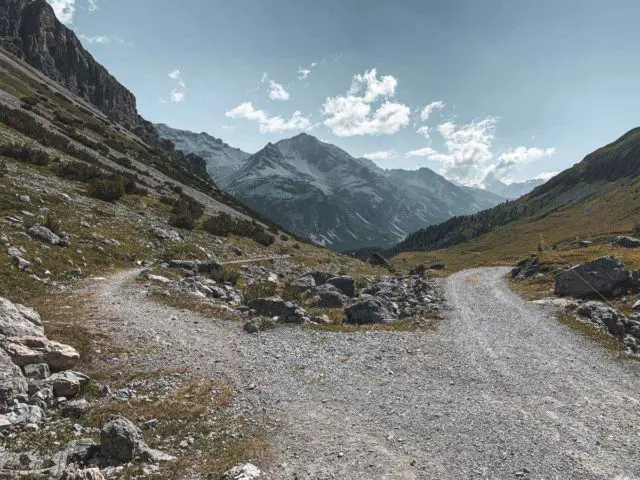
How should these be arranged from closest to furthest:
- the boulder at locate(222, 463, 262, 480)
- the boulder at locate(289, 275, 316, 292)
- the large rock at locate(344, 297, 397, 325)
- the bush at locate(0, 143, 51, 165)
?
the boulder at locate(222, 463, 262, 480) < the large rock at locate(344, 297, 397, 325) < the boulder at locate(289, 275, 316, 292) < the bush at locate(0, 143, 51, 165)

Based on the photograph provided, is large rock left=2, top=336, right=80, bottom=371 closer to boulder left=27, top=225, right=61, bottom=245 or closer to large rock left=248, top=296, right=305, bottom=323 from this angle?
large rock left=248, top=296, right=305, bottom=323

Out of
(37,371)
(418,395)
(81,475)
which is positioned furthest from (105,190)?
(418,395)

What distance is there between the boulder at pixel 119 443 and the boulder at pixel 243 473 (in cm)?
250

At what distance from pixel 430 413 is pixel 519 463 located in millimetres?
3419

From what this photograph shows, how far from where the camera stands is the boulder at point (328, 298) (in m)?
32.2

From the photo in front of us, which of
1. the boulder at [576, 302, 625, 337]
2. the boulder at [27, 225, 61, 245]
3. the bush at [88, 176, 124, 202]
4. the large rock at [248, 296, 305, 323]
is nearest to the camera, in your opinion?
the boulder at [576, 302, 625, 337]

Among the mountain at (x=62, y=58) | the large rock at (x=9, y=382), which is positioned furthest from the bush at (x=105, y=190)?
the mountain at (x=62, y=58)

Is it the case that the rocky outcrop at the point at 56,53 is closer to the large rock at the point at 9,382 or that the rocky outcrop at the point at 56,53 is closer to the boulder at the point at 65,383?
the large rock at the point at 9,382

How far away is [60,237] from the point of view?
27172 mm

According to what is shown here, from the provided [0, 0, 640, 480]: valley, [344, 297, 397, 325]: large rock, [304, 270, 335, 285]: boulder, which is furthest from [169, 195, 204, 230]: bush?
[344, 297, 397, 325]: large rock

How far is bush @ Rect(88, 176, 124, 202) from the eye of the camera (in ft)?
133

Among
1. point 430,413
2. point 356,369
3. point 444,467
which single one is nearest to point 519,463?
point 444,467

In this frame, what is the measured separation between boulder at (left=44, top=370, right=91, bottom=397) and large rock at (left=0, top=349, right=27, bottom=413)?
0.75 metres

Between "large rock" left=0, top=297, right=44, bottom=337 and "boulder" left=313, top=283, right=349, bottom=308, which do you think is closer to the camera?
"large rock" left=0, top=297, right=44, bottom=337
